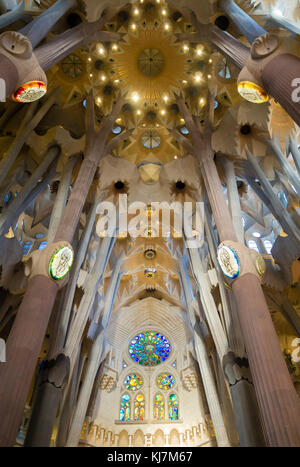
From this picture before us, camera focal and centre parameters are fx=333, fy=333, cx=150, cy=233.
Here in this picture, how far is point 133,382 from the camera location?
1806 cm

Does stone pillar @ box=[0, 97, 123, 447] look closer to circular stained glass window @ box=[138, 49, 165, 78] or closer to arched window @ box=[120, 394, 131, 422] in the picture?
circular stained glass window @ box=[138, 49, 165, 78]

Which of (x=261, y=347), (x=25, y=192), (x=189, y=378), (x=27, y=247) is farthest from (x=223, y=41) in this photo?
(x=189, y=378)

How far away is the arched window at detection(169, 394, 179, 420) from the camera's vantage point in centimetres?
1644

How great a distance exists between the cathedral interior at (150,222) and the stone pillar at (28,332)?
3 centimetres

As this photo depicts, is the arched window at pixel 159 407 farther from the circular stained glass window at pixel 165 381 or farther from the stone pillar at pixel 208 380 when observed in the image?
the stone pillar at pixel 208 380

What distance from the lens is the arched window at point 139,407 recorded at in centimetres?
1658

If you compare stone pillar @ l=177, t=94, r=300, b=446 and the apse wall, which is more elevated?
the apse wall

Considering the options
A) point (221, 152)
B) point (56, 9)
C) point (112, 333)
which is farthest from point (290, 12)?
point (112, 333)

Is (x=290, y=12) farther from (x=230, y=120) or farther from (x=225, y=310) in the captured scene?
(x=225, y=310)

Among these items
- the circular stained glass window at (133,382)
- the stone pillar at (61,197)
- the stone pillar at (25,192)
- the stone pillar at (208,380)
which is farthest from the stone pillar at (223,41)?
the circular stained glass window at (133,382)

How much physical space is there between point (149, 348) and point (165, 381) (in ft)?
6.99

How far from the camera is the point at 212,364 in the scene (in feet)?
50.4

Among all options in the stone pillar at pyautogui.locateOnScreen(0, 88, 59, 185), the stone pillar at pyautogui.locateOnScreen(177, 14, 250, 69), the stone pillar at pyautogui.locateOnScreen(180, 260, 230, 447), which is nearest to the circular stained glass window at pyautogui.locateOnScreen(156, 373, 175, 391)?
the stone pillar at pyautogui.locateOnScreen(180, 260, 230, 447)

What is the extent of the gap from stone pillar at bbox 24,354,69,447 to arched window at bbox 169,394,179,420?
906cm
